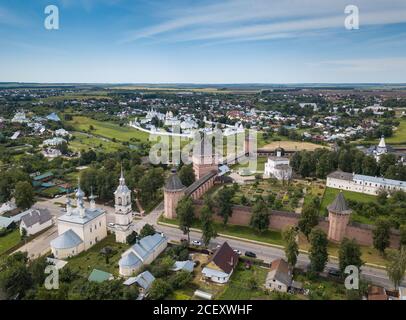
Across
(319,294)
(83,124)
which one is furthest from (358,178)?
(83,124)

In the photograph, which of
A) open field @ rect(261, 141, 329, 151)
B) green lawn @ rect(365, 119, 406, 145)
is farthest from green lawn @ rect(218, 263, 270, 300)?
green lawn @ rect(365, 119, 406, 145)

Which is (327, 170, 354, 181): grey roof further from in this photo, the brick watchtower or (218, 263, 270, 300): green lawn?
(218, 263, 270, 300): green lawn

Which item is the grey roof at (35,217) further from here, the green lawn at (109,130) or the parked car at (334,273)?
the green lawn at (109,130)

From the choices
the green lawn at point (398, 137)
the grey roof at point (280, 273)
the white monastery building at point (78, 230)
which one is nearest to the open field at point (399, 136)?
the green lawn at point (398, 137)

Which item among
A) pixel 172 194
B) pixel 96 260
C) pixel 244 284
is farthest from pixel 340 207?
pixel 96 260
